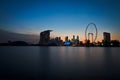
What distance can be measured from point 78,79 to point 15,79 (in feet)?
25.3

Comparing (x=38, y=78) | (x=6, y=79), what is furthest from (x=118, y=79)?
(x=6, y=79)

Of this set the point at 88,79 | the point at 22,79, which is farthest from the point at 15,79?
the point at 88,79

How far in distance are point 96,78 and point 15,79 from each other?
10233 mm

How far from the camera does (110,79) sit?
16.7 metres

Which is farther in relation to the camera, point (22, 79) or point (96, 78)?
point (96, 78)

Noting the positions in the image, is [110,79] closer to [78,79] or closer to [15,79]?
[78,79]

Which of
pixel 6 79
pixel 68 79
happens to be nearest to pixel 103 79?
pixel 68 79

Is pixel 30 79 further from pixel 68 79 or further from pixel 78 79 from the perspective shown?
pixel 78 79

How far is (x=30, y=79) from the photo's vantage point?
15953 millimetres

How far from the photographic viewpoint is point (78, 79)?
1662cm

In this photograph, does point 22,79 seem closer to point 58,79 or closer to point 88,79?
point 58,79

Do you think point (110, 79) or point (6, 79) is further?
point (110, 79)

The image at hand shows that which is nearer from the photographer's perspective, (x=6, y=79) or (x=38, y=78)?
(x=6, y=79)

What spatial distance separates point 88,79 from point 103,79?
1929 millimetres
